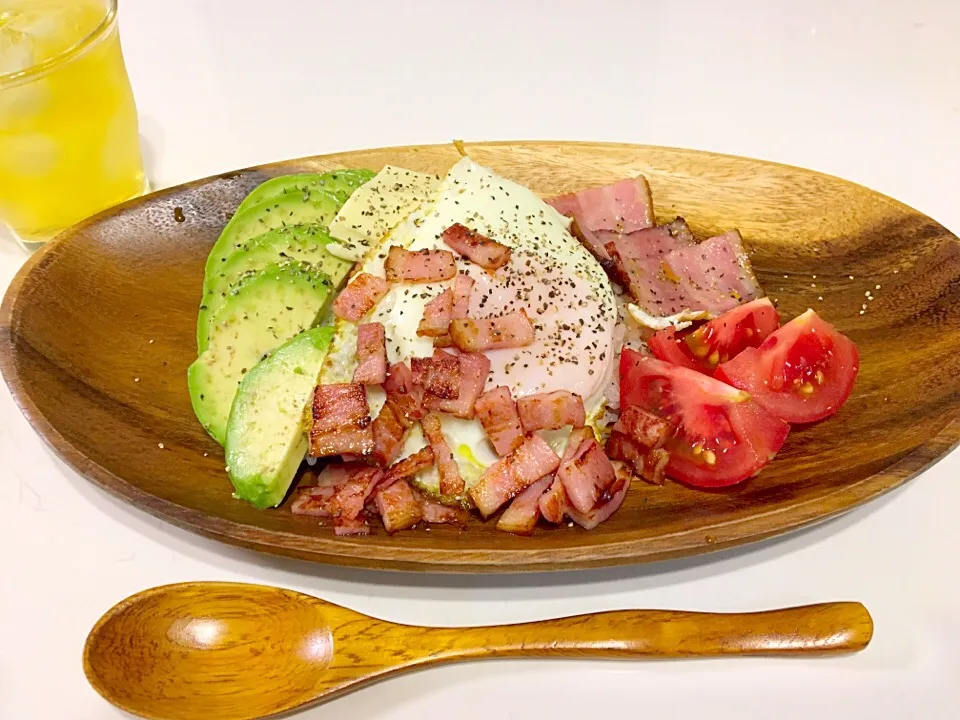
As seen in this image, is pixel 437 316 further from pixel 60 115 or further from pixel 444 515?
pixel 60 115

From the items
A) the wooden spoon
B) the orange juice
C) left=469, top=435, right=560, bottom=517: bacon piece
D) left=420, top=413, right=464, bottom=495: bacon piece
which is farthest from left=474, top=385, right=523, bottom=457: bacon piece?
the orange juice

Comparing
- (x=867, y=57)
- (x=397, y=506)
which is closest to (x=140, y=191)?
(x=397, y=506)

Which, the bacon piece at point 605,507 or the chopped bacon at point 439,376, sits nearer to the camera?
the bacon piece at point 605,507

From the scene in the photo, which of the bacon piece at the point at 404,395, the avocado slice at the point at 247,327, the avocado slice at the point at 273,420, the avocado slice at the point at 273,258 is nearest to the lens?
the avocado slice at the point at 273,420

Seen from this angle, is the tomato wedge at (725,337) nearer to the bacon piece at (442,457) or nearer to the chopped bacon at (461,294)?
the chopped bacon at (461,294)

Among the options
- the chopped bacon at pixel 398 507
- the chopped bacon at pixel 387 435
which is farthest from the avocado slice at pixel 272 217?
the chopped bacon at pixel 398 507

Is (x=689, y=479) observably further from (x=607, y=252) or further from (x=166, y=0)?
(x=166, y=0)
